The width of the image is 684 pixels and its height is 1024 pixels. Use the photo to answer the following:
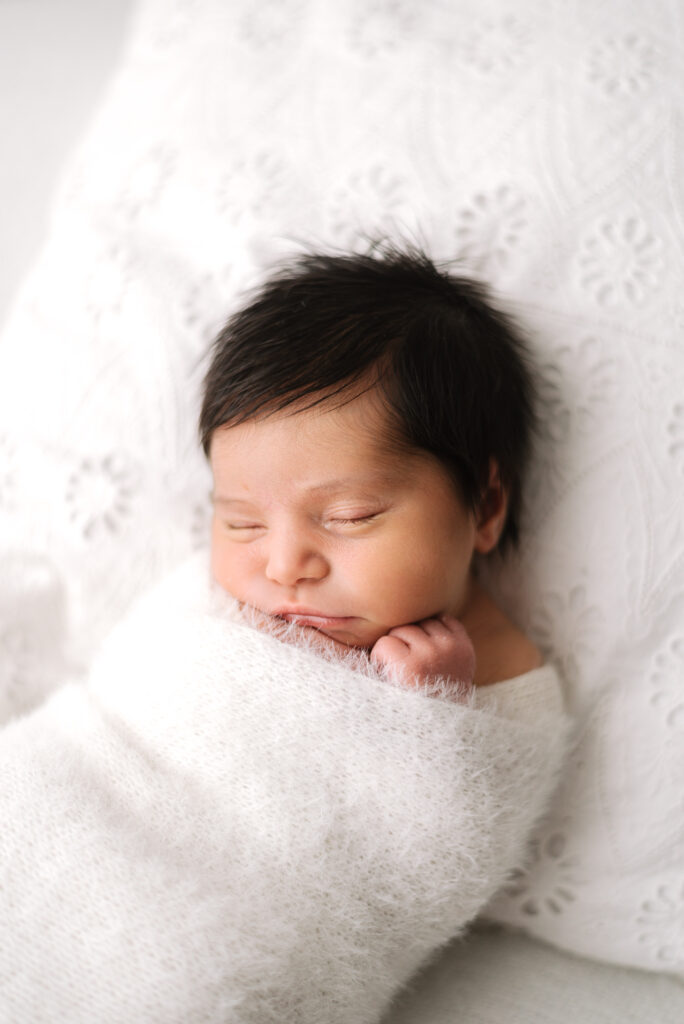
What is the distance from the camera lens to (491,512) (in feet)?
4.12

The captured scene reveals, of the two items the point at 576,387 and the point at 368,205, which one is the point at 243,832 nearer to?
the point at 576,387

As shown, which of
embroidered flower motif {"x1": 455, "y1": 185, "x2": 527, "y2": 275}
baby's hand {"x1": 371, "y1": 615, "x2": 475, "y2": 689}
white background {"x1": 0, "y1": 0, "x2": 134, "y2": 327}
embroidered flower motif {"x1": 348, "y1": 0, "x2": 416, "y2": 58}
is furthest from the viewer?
white background {"x1": 0, "y1": 0, "x2": 134, "y2": 327}

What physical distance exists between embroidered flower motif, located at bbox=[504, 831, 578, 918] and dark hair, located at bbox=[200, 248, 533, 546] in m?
0.52

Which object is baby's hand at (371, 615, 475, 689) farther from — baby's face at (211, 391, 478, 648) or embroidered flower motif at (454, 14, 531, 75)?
embroidered flower motif at (454, 14, 531, 75)

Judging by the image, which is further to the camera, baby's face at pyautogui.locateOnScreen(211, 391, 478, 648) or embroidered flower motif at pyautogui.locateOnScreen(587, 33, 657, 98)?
embroidered flower motif at pyautogui.locateOnScreen(587, 33, 657, 98)

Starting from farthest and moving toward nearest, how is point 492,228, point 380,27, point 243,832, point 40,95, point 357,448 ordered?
point 40,95, point 380,27, point 492,228, point 357,448, point 243,832

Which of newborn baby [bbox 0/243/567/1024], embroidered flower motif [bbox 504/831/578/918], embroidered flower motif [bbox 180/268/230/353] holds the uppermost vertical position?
embroidered flower motif [bbox 180/268/230/353]

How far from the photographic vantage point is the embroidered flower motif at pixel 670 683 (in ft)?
3.94

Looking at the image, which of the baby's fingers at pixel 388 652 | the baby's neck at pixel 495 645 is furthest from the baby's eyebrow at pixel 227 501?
the baby's neck at pixel 495 645

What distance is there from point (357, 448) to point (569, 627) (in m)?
0.44

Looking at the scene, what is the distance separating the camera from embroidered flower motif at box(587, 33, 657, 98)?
4.42 ft

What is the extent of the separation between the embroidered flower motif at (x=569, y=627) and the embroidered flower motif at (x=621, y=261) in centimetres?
46

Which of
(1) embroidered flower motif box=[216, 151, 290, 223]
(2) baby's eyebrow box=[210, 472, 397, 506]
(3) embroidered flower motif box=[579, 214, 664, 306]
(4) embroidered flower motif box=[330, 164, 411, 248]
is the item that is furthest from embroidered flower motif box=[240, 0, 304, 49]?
(2) baby's eyebrow box=[210, 472, 397, 506]

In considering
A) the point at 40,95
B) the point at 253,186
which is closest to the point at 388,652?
the point at 253,186
